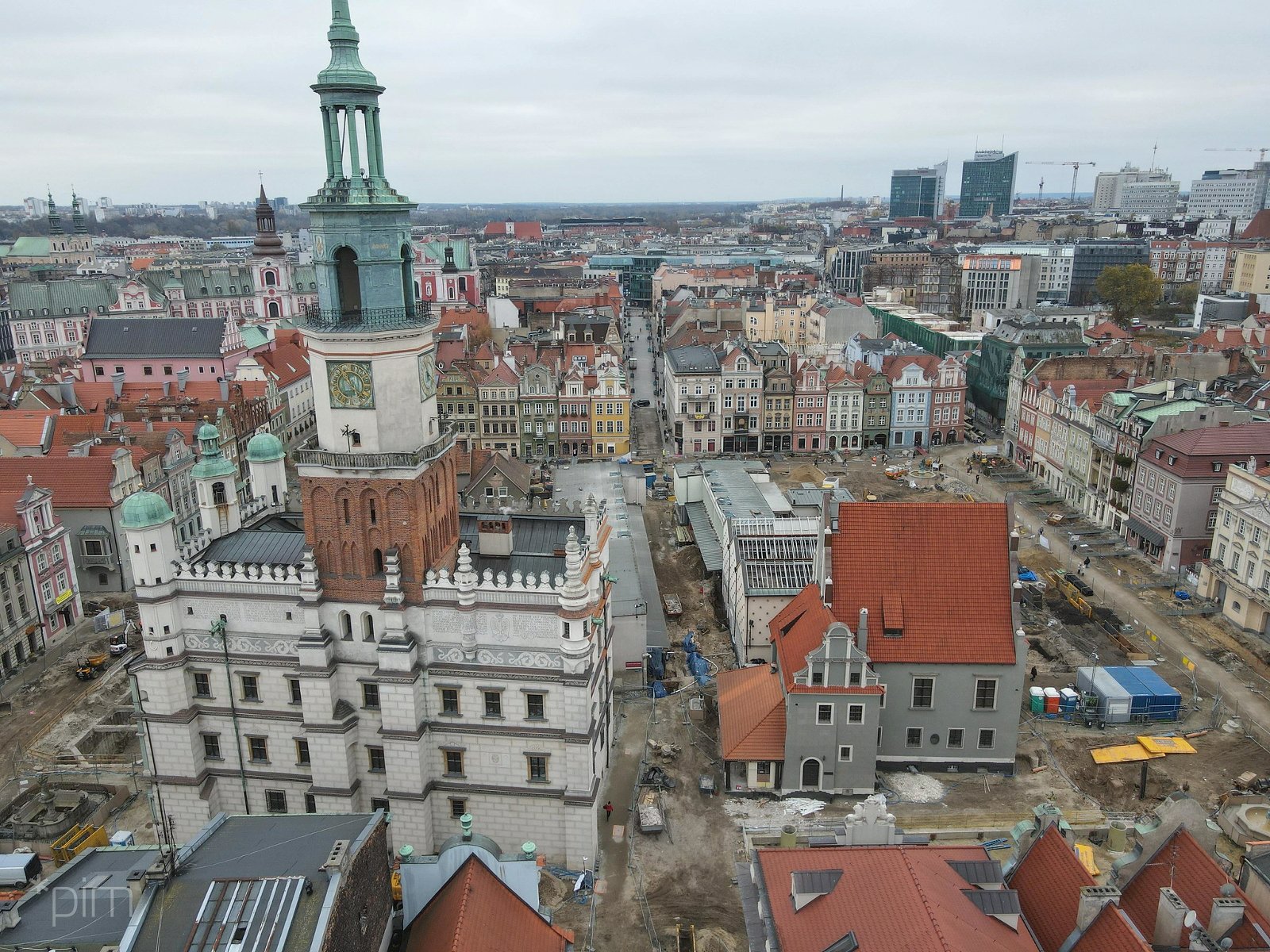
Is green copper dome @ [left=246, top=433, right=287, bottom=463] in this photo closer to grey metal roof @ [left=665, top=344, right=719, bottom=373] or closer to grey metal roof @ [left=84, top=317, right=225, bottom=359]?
grey metal roof @ [left=665, top=344, right=719, bottom=373]

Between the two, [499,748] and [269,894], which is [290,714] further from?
[269,894]

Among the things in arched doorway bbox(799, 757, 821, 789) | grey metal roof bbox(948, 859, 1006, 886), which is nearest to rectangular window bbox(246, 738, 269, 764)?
arched doorway bbox(799, 757, 821, 789)

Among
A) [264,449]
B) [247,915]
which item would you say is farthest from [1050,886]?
[264,449]

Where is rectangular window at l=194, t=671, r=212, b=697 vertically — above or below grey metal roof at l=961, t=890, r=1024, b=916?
below

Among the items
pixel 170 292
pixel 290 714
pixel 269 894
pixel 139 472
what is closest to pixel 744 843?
pixel 290 714

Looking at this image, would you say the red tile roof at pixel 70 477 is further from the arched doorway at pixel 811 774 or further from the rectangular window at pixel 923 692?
the rectangular window at pixel 923 692

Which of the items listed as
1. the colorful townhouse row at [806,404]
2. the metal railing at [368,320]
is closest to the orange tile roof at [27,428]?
Answer: the metal railing at [368,320]
